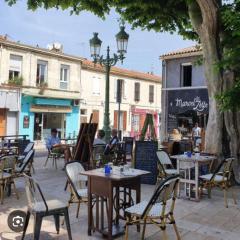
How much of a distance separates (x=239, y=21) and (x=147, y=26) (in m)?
4.56

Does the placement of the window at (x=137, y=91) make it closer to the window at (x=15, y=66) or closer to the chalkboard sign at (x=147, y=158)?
the window at (x=15, y=66)

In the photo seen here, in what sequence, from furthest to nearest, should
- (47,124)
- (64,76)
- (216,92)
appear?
1. (64,76)
2. (47,124)
3. (216,92)

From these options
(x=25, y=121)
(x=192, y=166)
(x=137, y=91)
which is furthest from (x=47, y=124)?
(x=192, y=166)

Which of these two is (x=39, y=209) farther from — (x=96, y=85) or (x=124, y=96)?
(x=124, y=96)

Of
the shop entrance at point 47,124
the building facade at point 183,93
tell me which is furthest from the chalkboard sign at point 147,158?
the shop entrance at point 47,124

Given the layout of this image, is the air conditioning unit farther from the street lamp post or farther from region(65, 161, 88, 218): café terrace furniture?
region(65, 161, 88, 218): café terrace furniture

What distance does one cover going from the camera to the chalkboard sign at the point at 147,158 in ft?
28.6

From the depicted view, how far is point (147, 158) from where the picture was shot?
28.9ft

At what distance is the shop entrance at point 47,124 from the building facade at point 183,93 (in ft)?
26.3

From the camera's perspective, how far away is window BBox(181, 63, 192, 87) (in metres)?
22.7

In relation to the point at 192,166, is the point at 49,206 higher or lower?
lower

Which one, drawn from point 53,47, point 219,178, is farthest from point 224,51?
point 53,47

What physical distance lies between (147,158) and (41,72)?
60.0ft

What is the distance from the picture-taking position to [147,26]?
11.4 meters
